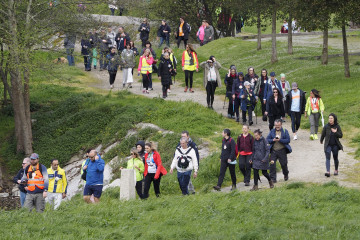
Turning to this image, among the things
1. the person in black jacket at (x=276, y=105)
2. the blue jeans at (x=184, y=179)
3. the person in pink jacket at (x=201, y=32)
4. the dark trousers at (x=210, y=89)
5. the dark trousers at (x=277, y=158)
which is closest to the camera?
the blue jeans at (x=184, y=179)

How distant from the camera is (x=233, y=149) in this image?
51.1 ft

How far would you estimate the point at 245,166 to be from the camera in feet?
52.7

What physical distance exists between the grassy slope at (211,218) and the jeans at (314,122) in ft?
18.0

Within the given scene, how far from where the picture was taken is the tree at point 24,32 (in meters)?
22.1

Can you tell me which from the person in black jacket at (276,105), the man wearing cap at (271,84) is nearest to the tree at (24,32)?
the man wearing cap at (271,84)

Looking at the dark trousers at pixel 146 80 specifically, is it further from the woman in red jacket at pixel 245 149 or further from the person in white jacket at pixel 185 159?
the person in white jacket at pixel 185 159

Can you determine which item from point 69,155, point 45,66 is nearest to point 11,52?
point 45,66

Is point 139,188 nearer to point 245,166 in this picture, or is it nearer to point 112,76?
point 245,166

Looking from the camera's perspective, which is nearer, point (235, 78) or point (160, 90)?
point (235, 78)

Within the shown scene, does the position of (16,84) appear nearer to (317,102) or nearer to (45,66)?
(45,66)

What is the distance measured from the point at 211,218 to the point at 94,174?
12.4 feet

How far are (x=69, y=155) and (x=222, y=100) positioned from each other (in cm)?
674

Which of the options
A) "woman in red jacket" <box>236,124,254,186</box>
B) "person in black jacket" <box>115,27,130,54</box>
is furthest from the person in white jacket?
"person in black jacket" <box>115,27,130,54</box>

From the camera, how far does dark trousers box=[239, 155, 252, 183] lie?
52.2ft
